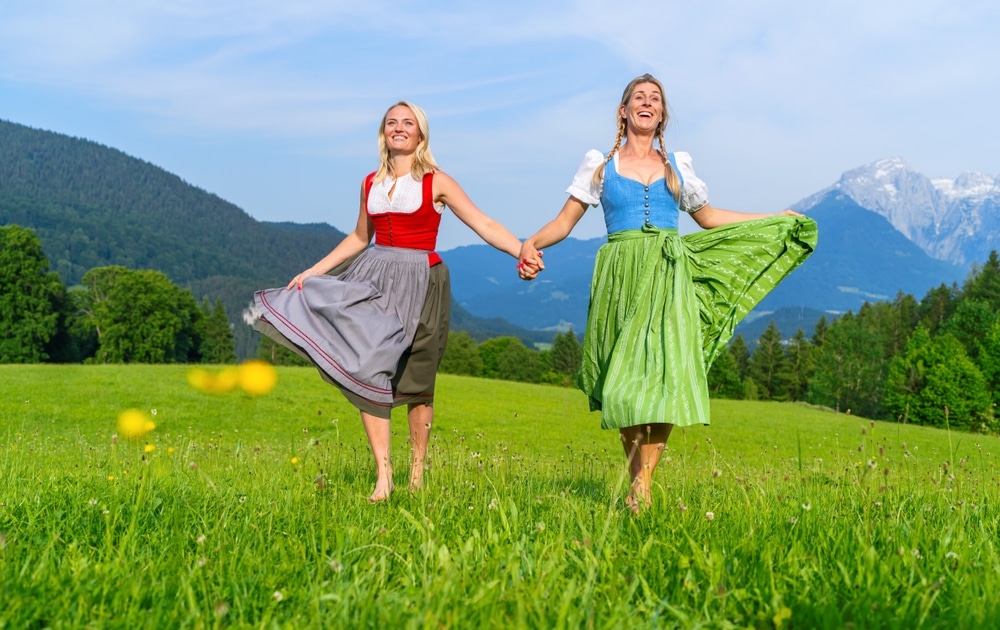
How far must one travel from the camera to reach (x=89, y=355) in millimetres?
76688

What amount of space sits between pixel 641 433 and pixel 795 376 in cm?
10370

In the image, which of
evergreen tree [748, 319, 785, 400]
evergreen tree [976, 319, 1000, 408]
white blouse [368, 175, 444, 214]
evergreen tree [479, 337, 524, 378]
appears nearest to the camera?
white blouse [368, 175, 444, 214]

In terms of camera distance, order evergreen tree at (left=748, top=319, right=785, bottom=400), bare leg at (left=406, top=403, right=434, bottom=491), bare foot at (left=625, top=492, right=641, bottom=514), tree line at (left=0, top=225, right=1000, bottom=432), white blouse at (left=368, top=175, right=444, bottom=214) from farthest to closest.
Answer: evergreen tree at (left=748, top=319, right=785, bottom=400) → tree line at (left=0, top=225, right=1000, bottom=432) → white blouse at (left=368, top=175, right=444, bottom=214) → bare leg at (left=406, top=403, right=434, bottom=491) → bare foot at (left=625, top=492, right=641, bottom=514)

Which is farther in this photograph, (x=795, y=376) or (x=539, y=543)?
(x=795, y=376)

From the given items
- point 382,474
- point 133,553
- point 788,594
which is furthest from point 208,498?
point 788,594

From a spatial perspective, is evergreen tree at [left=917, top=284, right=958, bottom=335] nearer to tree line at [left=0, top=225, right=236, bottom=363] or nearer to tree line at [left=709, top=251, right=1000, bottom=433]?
tree line at [left=709, top=251, right=1000, bottom=433]

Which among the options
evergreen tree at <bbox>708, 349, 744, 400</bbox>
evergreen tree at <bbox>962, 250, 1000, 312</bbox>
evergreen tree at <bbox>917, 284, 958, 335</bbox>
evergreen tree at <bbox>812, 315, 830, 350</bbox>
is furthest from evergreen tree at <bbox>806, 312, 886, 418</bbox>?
evergreen tree at <bbox>812, 315, 830, 350</bbox>

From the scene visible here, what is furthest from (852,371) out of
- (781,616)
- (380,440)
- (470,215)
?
(781,616)

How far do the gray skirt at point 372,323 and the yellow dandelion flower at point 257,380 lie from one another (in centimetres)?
2074

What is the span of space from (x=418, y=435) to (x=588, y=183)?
2122 millimetres

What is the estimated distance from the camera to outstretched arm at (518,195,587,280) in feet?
18.2

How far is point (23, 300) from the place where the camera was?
64812 mm

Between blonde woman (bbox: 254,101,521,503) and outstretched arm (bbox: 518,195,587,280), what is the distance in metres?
0.14

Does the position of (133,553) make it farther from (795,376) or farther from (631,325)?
(795,376)
